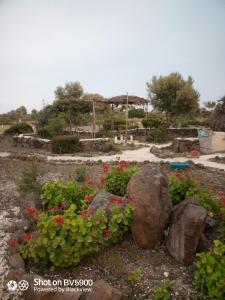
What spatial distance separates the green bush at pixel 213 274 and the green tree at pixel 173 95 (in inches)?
949

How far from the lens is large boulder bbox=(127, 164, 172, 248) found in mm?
3197

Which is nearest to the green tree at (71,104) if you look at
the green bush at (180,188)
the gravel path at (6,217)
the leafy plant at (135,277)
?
the gravel path at (6,217)

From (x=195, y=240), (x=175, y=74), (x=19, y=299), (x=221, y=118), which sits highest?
(x=175, y=74)

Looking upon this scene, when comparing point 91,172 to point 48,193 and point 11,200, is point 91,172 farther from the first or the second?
point 48,193

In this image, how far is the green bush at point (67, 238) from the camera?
2.92 m

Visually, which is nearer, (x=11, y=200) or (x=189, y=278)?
(x=189, y=278)

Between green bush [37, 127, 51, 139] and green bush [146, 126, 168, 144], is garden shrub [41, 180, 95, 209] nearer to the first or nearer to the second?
green bush [146, 126, 168, 144]

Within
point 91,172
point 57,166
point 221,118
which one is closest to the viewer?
point 91,172

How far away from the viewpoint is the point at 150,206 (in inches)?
126

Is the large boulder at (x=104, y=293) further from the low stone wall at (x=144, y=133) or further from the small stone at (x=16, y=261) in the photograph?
the low stone wall at (x=144, y=133)

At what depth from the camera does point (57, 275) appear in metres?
3.02

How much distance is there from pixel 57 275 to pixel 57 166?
6278 mm

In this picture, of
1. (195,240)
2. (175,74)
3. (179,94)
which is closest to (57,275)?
(195,240)

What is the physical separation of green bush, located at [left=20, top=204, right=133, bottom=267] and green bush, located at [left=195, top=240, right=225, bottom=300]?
1057 mm
